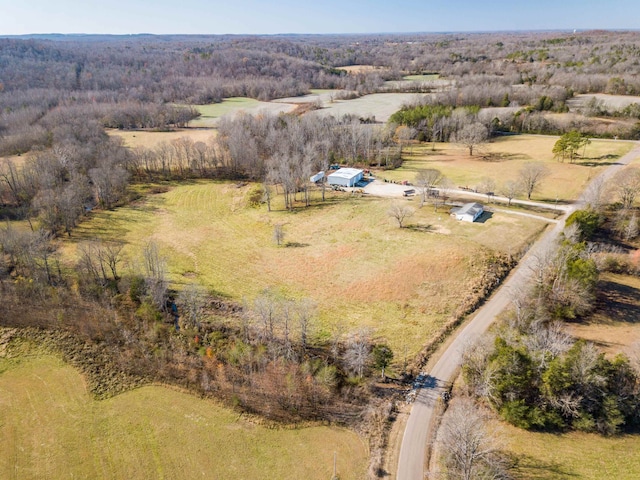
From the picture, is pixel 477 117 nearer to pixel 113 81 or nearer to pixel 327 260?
pixel 327 260

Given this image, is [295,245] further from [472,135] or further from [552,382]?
[472,135]

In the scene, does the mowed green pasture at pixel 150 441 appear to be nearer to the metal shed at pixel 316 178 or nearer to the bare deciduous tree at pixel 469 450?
the bare deciduous tree at pixel 469 450

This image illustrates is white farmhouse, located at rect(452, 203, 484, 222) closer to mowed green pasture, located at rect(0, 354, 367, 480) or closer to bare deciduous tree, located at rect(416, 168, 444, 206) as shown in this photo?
bare deciduous tree, located at rect(416, 168, 444, 206)

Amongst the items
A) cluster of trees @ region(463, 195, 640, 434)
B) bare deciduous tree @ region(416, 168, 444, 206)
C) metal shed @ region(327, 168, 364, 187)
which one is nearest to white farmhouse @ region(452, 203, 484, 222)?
bare deciduous tree @ region(416, 168, 444, 206)

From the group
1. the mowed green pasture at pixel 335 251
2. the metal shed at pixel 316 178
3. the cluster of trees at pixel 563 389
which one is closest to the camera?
the cluster of trees at pixel 563 389

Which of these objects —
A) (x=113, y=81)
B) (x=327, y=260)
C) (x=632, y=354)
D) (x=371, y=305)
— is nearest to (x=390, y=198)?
(x=327, y=260)

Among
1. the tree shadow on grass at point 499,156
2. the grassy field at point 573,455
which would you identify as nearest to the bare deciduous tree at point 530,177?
the tree shadow on grass at point 499,156

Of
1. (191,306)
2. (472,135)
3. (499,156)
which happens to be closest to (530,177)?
(499,156)
